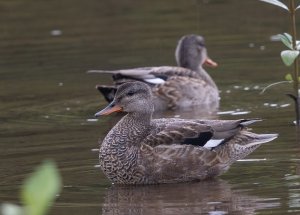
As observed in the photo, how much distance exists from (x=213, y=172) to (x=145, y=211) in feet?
4.23

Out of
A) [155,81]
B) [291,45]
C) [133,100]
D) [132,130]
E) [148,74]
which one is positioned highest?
[291,45]

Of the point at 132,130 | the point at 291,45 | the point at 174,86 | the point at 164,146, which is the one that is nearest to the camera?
the point at 164,146

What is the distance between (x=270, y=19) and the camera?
16.3 metres

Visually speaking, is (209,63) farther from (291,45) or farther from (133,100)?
(133,100)

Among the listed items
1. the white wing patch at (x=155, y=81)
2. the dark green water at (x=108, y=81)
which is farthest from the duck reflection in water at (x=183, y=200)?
the white wing patch at (x=155, y=81)

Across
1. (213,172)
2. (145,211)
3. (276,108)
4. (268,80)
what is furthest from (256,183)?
(268,80)

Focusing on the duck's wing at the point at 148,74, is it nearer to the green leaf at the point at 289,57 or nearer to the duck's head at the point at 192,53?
the duck's head at the point at 192,53

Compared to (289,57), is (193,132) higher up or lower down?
lower down

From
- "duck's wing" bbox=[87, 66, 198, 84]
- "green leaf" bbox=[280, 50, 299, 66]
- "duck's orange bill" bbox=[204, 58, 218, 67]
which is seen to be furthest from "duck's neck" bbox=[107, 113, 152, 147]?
"duck's orange bill" bbox=[204, 58, 218, 67]

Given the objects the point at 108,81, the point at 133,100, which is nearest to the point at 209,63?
the point at 108,81

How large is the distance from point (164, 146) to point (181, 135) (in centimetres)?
17

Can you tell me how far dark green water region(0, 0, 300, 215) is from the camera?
20.9 feet

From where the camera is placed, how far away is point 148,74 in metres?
11.5

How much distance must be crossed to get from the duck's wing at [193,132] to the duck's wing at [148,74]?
4091 millimetres
